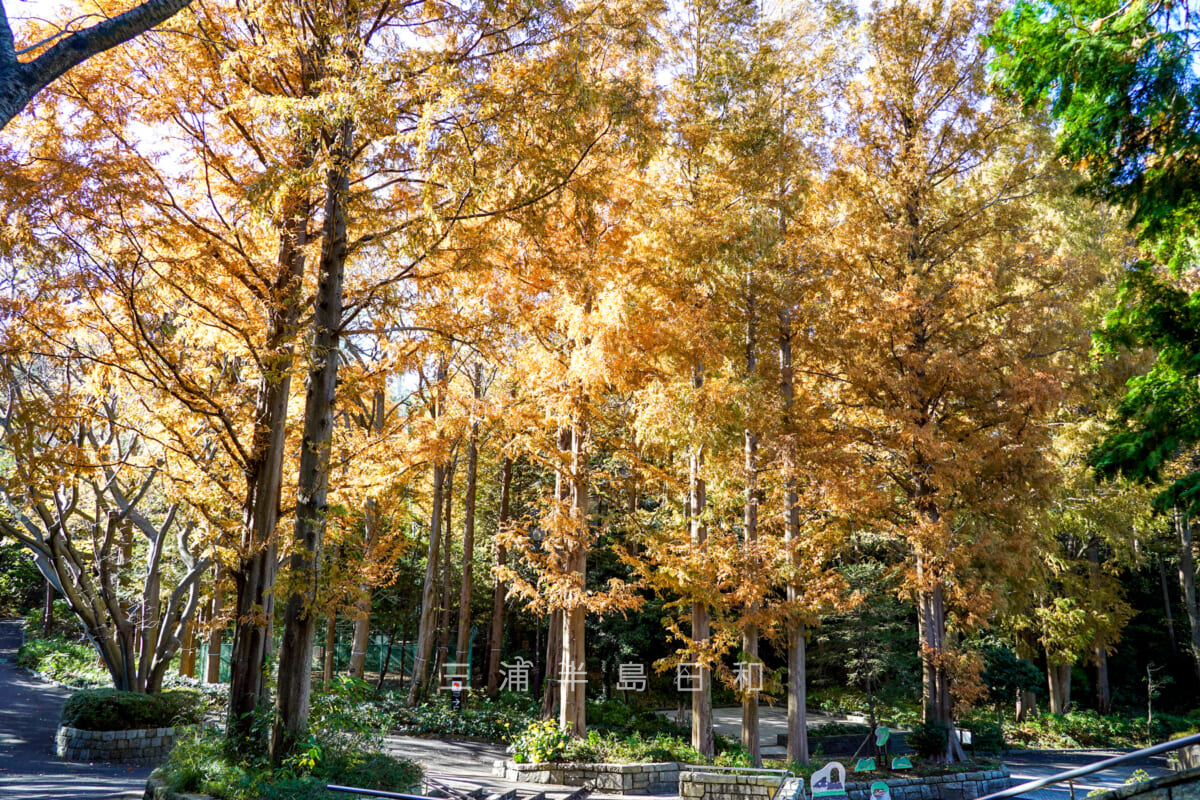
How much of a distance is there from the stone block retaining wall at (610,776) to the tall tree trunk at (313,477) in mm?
5059

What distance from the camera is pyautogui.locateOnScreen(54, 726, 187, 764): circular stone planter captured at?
10719mm

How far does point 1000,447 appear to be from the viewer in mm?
12602

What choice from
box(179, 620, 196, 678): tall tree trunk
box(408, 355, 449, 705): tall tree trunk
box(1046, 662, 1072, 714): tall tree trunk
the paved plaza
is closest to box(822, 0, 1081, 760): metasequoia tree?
the paved plaza

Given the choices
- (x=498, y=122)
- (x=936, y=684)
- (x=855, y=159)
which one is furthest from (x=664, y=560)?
(x=855, y=159)

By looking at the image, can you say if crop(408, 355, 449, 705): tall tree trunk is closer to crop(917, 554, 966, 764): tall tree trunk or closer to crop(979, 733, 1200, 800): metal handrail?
crop(917, 554, 966, 764): tall tree trunk

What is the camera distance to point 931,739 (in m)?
13.0

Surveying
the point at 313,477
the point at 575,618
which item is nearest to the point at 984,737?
the point at 575,618

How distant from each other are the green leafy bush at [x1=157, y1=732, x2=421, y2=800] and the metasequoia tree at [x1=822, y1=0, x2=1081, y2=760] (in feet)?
27.3

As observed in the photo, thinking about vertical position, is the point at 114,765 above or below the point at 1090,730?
above

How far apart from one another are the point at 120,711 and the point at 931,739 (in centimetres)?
1305

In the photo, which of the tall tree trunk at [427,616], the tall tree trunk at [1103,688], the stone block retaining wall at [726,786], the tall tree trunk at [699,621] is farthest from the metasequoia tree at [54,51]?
the tall tree trunk at [1103,688]

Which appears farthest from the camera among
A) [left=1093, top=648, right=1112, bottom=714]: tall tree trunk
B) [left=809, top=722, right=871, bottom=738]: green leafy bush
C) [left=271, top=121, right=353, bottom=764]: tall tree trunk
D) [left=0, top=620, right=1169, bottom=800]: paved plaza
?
[left=1093, top=648, right=1112, bottom=714]: tall tree trunk

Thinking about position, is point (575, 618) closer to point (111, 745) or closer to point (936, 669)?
point (936, 669)

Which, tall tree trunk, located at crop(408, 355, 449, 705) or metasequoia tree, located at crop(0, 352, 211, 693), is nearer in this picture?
metasequoia tree, located at crop(0, 352, 211, 693)
